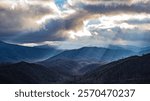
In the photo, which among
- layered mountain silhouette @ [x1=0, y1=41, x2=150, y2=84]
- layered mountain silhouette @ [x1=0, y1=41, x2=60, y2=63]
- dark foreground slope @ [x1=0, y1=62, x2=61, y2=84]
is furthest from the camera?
dark foreground slope @ [x1=0, y1=62, x2=61, y2=84]

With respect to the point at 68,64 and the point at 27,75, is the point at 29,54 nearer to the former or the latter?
the point at 27,75

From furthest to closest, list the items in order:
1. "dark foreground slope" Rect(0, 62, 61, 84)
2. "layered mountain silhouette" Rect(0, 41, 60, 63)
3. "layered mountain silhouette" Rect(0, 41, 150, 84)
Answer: "dark foreground slope" Rect(0, 62, 61, 84)
"layered mountain silhouette" Rect(0, 41, 150, 84)
"layered mountain silhouette" Rect(0, 41, 60, 63)

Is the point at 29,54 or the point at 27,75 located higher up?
the point at 29,54

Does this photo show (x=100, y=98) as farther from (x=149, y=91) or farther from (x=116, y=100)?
(x=149, y=91)

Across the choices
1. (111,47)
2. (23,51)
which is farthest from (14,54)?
(111,47)

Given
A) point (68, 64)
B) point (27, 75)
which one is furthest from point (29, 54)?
Result: point (68, 64)

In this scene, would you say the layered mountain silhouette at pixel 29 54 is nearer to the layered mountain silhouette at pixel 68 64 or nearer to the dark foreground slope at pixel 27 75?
the layered mountain silhouette at pixel 68 64

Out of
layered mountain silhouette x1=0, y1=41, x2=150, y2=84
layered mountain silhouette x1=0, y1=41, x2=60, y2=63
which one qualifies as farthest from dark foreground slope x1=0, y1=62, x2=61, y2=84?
layered mountain silhouette x1=0, y1=41, x2=60, y2=63

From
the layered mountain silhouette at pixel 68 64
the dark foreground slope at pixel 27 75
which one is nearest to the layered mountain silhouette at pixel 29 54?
the layered mountain silhouette at pixel 68 64

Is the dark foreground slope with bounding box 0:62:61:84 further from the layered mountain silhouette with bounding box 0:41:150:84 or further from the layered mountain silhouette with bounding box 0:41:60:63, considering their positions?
the layered mountain silhouette with bounding box 0:41:60:63

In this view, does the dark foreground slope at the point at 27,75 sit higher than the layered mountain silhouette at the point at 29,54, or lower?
lower

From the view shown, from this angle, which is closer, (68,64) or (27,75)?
(27,75)
